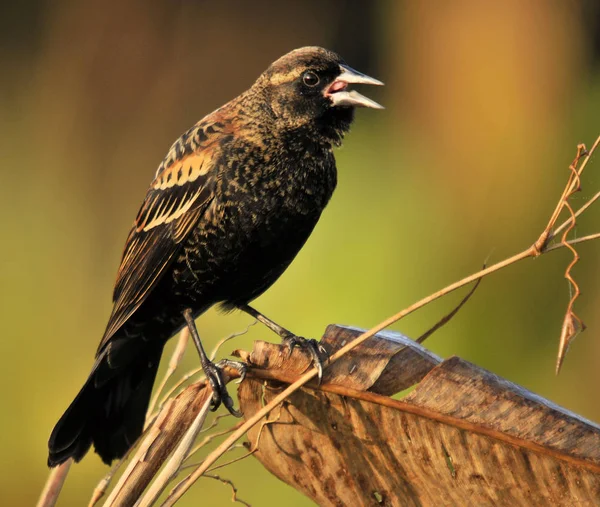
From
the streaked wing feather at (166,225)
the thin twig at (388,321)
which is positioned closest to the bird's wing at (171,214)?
the streaked wing feather at (166,225)

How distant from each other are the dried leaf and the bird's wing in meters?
0.74

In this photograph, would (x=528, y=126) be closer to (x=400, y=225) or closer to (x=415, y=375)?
(x=400, y=225)

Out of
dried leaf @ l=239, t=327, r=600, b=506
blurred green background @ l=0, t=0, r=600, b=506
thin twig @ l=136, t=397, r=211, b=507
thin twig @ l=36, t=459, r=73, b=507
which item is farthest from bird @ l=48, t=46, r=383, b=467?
blurred green background @ l=0, t=0, r=600, b=506

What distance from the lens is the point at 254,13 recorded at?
17.8ft

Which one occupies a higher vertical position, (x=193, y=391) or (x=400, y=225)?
(x=400, y=225)

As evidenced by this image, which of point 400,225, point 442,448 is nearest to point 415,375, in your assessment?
point 442,448

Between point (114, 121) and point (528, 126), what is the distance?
225 centimetres

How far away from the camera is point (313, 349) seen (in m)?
1.92

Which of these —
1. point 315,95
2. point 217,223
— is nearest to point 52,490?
point 217,223

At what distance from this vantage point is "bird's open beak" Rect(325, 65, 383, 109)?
2506mm

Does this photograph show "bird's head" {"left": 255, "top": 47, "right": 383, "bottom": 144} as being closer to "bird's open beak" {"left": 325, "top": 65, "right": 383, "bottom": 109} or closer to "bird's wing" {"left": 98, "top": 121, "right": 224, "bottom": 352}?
"bird's open beak" {"left": 325, "top": 65, "right": 383, "bottom": 109}

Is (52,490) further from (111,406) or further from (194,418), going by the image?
(111,406)

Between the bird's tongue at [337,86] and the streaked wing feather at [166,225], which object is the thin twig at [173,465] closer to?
the streaked wing feather at [166,225]

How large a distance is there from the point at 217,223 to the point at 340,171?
66.6 inches
